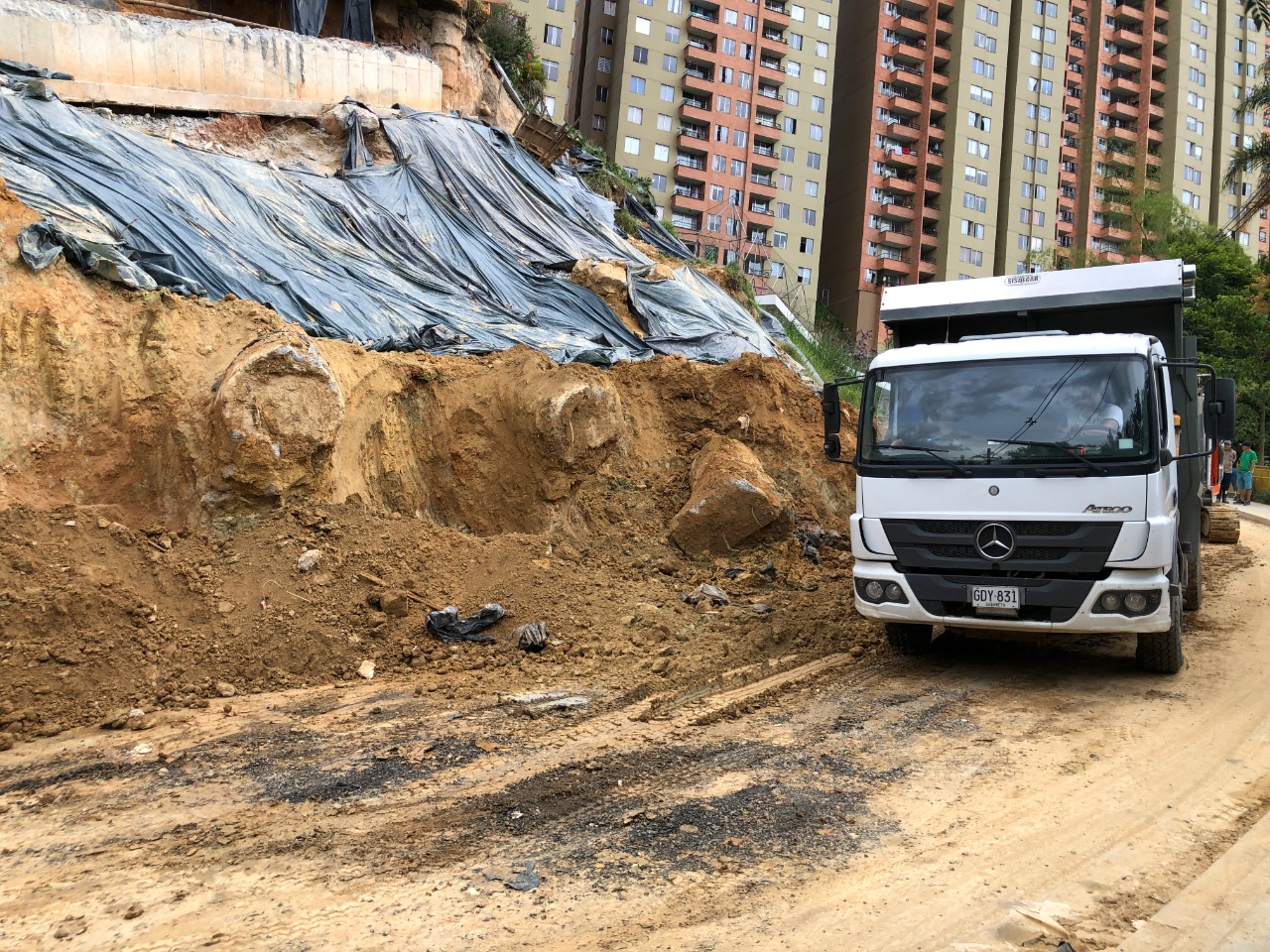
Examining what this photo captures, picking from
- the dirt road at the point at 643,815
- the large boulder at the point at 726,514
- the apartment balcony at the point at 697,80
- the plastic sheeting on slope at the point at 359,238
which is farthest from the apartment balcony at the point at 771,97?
the dirt road at the point at 643,815

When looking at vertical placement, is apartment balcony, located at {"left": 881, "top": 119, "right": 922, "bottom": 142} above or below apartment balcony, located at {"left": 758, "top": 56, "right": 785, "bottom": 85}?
below

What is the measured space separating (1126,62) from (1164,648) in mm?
78374

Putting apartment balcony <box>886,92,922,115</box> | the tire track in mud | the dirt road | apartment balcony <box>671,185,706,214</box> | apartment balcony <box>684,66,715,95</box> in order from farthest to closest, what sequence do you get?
1. apartment balcony <box>886,92,922,115</box>
2. apartment balcony <box>684,66,715,95</box>
3. apartment balcony <box>671,185,706,214</box>
4. the tire track in mud
5. the dirt road

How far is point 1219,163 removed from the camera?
73125 mm

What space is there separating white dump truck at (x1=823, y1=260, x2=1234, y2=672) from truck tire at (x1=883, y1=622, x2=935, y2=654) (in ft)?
0.04

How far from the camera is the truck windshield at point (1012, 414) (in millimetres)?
6438

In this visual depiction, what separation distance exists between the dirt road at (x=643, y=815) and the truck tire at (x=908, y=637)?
2.19 feet

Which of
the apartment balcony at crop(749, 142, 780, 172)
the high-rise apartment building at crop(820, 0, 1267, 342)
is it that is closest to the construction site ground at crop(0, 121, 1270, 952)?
the apartment balcony at crop(749, 142, 780, 172)

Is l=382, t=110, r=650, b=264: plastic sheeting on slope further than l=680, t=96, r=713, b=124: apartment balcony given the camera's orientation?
No

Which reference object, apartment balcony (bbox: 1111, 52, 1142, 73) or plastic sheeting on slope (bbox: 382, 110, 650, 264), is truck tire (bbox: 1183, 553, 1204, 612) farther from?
apartment balcony (bbox: 1111, 52, 1142, 73)

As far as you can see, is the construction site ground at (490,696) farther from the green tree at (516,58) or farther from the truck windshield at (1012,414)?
the green tree at (516,58)

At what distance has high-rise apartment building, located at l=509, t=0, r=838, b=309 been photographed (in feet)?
185

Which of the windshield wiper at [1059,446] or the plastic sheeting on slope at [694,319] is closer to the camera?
the windshield wiper at [1059,446]

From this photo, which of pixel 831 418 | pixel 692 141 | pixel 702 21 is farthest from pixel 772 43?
pixel 831 418
